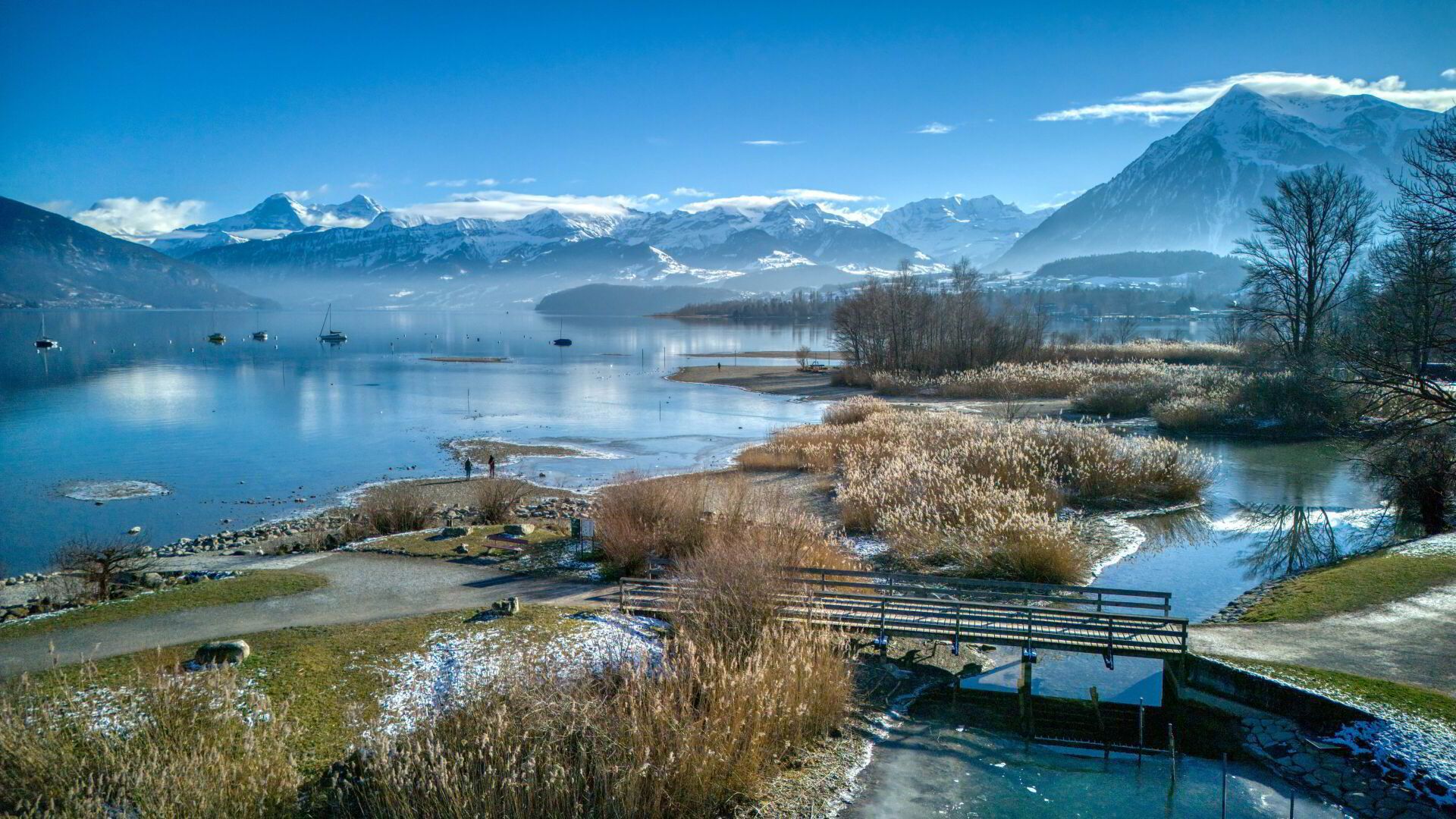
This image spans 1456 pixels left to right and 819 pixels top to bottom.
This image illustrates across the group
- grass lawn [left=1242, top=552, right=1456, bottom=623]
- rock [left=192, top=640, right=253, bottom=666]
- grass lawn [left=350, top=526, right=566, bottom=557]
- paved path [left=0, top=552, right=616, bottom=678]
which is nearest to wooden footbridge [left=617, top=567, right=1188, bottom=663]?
paved path [left=0, top=552, right=616, bottom=678]

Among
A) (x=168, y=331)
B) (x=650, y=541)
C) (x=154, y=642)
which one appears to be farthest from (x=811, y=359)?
(x=168, y=331)

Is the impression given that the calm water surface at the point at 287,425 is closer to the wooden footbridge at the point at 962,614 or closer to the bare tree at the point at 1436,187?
the wooden footbridge at the point at 962,614

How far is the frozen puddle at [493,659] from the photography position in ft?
27.9

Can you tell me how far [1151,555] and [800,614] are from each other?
10746 millimetres

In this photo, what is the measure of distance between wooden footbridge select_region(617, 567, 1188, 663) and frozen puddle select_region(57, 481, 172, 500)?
963 inches

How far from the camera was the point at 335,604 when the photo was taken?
43.8 ft

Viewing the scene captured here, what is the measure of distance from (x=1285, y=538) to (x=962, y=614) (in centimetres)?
1264

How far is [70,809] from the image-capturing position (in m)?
6.34

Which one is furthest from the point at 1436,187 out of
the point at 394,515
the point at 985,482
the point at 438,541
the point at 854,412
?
the point at 854,412

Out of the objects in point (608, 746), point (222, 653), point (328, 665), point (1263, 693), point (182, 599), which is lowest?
point (1263, 693)

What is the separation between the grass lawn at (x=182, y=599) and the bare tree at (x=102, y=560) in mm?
1136

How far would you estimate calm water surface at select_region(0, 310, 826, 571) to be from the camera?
27500mm

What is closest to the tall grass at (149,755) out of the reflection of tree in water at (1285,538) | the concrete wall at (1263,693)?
the concrete wall at (1263,693)

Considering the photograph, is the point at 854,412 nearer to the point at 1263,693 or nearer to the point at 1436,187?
the point at 1436,187
